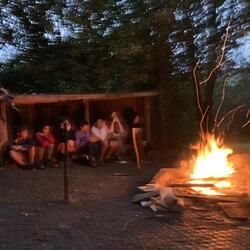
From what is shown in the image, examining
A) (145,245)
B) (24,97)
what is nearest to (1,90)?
(24,97)

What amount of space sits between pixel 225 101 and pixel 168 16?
29.1 feet

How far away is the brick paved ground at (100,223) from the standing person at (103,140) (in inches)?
147

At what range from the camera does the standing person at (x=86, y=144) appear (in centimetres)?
1530

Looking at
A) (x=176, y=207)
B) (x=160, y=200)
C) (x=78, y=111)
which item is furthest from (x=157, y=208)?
(x=78, y=111)

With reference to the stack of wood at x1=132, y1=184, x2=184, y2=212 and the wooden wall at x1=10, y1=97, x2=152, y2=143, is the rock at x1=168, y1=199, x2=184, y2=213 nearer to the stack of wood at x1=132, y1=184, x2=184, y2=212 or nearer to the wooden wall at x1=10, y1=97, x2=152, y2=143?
the stack of wood at x1=132, y1=184, x2=184, y2=212

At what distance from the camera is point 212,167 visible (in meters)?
12.4

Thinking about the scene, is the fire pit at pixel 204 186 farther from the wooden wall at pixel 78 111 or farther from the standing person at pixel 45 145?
the wooden wall at pixel 78 111

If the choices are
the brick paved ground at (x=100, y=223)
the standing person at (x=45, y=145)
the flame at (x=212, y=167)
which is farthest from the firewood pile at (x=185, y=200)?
the standing person at (x=45, y=145)

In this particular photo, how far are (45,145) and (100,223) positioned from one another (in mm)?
6677

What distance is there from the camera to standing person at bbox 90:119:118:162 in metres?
15.6

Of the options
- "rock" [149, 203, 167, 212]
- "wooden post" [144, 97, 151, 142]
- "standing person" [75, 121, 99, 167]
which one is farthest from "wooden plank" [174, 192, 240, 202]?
"wooden post" [144, 97, 151, 142]

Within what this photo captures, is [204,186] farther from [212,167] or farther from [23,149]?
[23,149]

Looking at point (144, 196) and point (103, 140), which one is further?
point (103, 140)

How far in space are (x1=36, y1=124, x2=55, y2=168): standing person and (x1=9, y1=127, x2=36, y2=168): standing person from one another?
258mm
